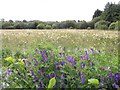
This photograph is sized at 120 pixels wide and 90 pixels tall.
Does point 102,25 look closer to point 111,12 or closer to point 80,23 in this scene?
point 80,23

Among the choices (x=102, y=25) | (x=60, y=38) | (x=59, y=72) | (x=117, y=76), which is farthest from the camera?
(x=102, y=25)

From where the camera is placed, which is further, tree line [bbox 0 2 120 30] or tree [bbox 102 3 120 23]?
tree [bbox 102 3 120 23]

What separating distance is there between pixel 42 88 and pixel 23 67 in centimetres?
34

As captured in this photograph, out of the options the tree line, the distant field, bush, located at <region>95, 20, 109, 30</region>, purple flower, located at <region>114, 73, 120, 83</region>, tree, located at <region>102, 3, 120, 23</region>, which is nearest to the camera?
purple flower, located at <region>114, 73, 120, 83</region>

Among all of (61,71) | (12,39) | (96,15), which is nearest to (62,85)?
(61,71)

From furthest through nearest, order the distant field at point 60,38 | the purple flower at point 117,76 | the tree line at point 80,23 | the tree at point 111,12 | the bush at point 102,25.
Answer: the tree at point 111,12 < the bush at point 102,25 < the tree line at point 80,23 < the distant field at point 60,38 < the purple flower at point 117,76

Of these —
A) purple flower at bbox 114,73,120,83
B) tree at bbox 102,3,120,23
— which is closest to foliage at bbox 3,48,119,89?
purple flower at bbox 114,73,120,83

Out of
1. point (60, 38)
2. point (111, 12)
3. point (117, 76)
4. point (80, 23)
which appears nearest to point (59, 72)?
point (117, 76)

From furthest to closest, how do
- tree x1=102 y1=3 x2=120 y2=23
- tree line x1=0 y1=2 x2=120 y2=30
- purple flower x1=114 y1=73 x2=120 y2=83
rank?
tree x1=102 y1=3 x2=120 y2=23 < tree line x1=0 y1=2 x2=120 y2=30 < purple flower x1=114 y1=73 x2=120 y2=83

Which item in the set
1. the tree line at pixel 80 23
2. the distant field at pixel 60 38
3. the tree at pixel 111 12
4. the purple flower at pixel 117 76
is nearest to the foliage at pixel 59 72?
the purple flower at pixel 117 76

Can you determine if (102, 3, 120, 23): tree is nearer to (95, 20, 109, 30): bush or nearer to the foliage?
(95, 20, 109, 30): bush

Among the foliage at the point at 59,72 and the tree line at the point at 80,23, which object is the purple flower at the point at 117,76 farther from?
the tree line at the point at 80,23

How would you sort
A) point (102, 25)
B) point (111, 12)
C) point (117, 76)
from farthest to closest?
point (111, 12), point (102, 25), point (117, 76)

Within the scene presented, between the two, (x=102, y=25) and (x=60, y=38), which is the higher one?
(x=102, y=25)
